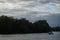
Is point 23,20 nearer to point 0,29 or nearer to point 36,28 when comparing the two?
point 36,28

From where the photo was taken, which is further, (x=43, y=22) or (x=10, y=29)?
(x=43, y=22)

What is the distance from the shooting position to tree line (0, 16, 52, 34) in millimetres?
105625

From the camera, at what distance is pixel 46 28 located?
119m

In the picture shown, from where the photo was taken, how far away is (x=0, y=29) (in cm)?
10419

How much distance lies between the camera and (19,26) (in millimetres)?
114562

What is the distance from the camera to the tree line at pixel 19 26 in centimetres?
10562

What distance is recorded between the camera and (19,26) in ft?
376

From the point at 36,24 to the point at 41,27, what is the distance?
11.0ft

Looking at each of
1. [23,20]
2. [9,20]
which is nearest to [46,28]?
[23,20]

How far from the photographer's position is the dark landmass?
347ft

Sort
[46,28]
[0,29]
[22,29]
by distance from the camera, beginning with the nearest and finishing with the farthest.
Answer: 1. [0,29]
2. [22,29]
3. [46,28]

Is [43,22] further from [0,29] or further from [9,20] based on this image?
[0,29]

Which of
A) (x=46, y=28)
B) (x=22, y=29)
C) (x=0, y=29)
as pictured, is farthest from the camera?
(x=46, y=28)

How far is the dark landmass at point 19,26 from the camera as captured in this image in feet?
347
